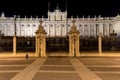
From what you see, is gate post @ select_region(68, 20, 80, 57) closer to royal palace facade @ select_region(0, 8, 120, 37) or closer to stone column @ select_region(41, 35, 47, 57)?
stone column @ select_region(41, 35, 47, 57)

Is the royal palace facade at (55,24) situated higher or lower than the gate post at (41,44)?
higher

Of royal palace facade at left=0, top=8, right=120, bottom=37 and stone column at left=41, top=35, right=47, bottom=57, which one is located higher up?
royal palace facade at left=0, top=8, right=120, bottom=37

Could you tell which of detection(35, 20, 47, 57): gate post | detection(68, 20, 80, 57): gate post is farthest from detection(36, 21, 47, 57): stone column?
detection(68, 20, 80, 57): gate post

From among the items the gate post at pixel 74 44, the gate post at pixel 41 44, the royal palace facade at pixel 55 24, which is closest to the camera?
the gate post at pixel 41 44

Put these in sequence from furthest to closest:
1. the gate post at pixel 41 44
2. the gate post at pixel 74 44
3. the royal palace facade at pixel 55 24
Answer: the royal palace facade at pixel 55 24, the gate post at pixel 74 44, the gate post at pixel 41 44

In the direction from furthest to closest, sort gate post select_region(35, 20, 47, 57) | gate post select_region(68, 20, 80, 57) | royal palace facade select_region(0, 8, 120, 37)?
royal palace facade select_region(0, 8, 120, 37), gate post select_region(68, 20, 80, 57), gate post select_region(35, 20, 47, 57)

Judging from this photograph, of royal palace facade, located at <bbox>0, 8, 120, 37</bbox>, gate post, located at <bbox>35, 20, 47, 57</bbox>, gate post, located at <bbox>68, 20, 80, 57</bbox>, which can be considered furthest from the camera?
royal palace facade, located at <bbox>0, 8, 120, 37</bbox>

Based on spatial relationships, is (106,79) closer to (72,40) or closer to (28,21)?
(72,40)

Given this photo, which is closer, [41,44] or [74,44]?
Answer: [41,44]

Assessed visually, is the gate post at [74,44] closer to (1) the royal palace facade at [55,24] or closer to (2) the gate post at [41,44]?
A: (2) the gate post at [41,44]

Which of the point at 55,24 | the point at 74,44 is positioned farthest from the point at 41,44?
the point at 55,24

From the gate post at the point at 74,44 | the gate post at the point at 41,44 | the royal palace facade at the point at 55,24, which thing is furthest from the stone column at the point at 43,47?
the royal palace facade at the point at 55,24

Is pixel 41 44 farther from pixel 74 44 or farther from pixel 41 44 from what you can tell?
pixel 74 44

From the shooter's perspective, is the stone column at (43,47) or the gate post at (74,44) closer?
the stone column at (43,47)
